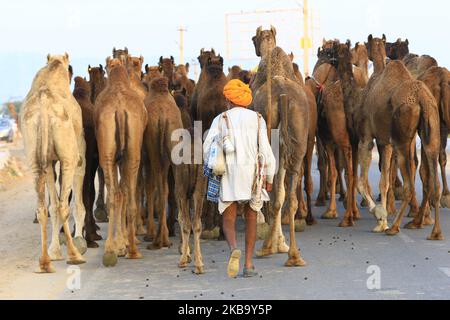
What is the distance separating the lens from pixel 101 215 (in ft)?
56.0

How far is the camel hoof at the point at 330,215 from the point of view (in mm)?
16328

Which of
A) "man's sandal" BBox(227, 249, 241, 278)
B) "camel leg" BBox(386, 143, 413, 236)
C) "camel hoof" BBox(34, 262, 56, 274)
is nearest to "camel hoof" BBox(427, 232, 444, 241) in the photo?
"camel leg" BBox(386, 143, 413, 236)

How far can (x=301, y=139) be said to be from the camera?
40.8 feet

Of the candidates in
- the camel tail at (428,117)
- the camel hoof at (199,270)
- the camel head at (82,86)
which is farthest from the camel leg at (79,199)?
the camel tail at (428,117)

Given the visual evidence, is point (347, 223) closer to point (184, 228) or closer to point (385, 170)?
point (385, 170)

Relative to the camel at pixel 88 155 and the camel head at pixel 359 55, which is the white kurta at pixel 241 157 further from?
the camel head at pixel 359 55

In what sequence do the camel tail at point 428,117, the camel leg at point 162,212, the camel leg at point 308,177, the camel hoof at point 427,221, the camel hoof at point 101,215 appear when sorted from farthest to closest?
the camel hoof at point 101,215
the camel leg at point 308,177
the camel hoof at point 427,221
the camel tail at point 428,117
the camel leg at point 162,212

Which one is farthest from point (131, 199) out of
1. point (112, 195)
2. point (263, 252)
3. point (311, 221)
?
point (311, 221)

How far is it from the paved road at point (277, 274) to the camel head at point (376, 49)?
307 centimetres

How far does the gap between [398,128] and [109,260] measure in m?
4.62

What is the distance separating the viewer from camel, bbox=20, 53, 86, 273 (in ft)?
39.0
